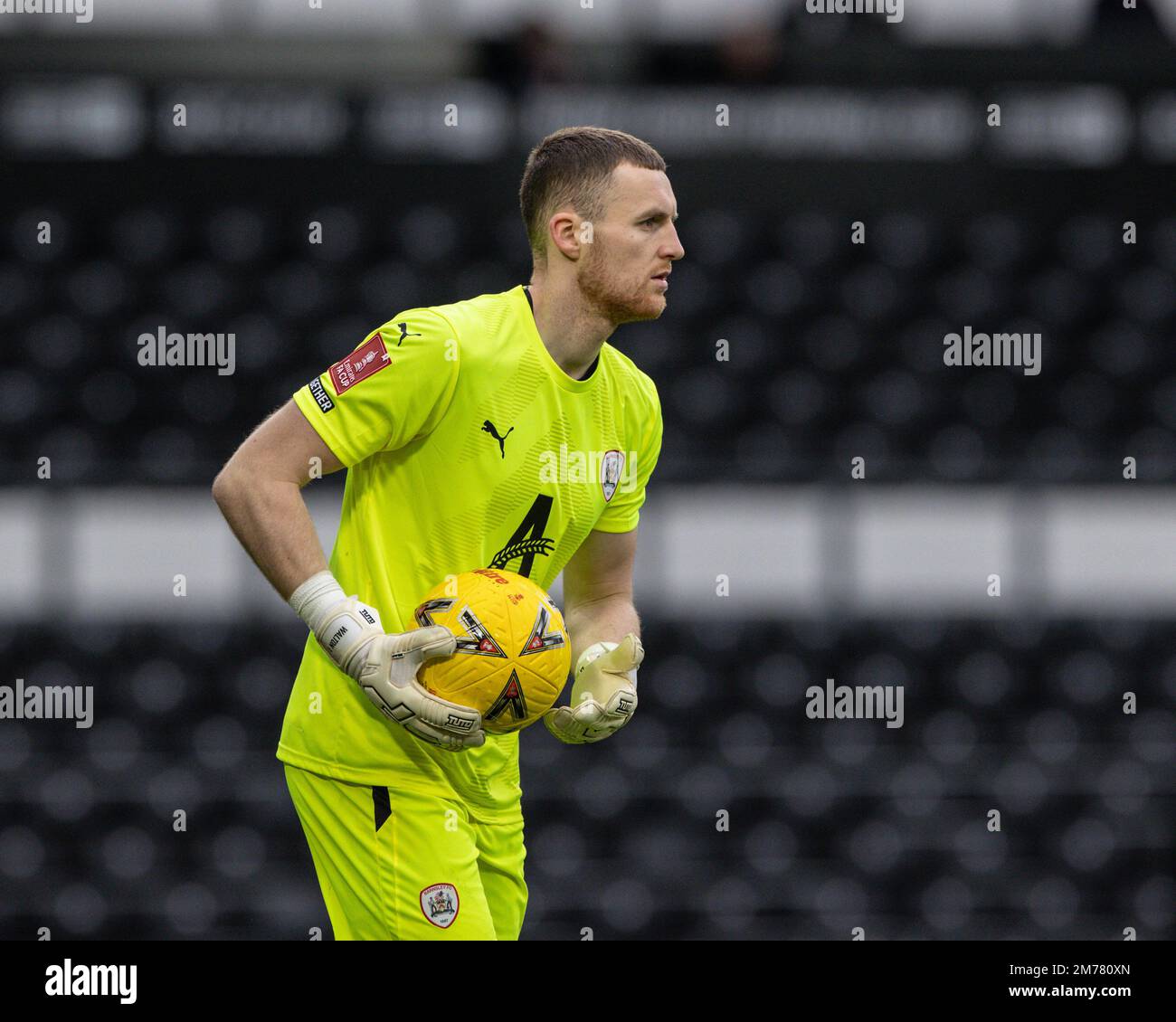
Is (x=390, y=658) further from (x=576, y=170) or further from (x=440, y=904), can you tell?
(x=576, y=170)

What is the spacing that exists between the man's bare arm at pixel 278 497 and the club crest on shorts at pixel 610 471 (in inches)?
20.1

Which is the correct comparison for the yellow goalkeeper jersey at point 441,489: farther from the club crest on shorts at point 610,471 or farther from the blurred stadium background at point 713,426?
the blurred stadium background at point 713,426

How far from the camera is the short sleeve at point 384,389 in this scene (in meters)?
2.49

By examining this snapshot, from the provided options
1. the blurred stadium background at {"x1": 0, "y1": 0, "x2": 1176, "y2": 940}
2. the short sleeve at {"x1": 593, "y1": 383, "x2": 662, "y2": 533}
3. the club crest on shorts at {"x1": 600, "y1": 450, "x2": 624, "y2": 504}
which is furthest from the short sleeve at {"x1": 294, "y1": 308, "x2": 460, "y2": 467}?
the blurred stadium background at {"x1": 0, "y1": 0, "x2": 1176, "y2": 940}

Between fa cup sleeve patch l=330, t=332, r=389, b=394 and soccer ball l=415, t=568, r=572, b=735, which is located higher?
fa cup sleeve patch l=330, t=332, r=389, b=394

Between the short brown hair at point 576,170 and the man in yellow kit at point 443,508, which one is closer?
the man in yellow kit at point 443,508

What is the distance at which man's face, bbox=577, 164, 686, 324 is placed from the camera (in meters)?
2.63

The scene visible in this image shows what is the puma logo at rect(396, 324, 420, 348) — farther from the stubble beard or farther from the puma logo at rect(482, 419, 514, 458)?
the stubble beard

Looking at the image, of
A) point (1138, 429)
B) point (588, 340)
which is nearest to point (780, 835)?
point (1138, 429)

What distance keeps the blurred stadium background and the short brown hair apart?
2937mm

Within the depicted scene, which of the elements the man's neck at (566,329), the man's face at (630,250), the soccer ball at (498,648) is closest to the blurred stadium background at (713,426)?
the soccer ball at (498,648)

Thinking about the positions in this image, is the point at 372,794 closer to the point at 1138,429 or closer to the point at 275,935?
the point at 275,935

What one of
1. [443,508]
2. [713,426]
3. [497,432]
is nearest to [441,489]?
[443,508]

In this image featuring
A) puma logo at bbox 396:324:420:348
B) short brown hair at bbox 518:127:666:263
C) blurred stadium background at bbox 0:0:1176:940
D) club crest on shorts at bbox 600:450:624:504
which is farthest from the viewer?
blurred stadium background at bbox 0:0:1176:940
